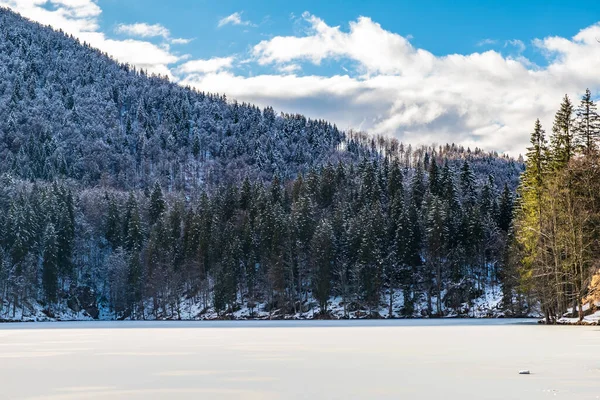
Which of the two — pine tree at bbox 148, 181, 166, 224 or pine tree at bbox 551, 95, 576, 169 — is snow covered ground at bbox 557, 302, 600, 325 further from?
pine tree at bbox 148, 181, 166, 224

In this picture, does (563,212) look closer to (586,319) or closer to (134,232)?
(586,319)

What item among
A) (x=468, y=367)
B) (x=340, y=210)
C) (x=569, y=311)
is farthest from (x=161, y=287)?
(x=468, y=367)

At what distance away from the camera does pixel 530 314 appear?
85062 mm

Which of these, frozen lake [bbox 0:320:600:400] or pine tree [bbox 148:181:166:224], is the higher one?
pine tree [bbox 148:181:166:224]

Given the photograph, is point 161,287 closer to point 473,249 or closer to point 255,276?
point 255,276

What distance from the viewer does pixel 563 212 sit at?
5441 cm

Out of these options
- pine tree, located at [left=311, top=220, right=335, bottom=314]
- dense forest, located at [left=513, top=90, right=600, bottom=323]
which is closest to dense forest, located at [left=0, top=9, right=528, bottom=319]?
pine tree, located at [left=311, top=220, right=335, bottom=314]

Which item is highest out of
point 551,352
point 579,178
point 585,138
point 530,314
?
point 585,138

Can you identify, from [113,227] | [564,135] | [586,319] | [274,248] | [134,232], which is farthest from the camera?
[113,227]

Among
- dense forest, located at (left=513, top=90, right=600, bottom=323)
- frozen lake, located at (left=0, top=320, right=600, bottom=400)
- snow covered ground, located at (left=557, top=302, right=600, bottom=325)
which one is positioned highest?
dense forest, located at (left=513, top=90, right=600, bottom=323)

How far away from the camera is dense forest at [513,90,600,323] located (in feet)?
171

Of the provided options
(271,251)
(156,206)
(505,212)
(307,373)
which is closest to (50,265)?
(156,206)

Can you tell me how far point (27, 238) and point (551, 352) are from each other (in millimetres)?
112425

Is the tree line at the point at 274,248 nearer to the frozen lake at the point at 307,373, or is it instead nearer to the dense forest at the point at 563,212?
the dense forest at the point at 563,212
